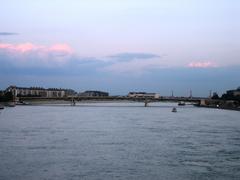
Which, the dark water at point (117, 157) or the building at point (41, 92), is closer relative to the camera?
the dark water at point (117, 157)

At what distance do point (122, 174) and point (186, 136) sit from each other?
9.57m

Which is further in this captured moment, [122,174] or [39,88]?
[39,88]

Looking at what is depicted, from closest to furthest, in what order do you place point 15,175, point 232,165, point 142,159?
point 15,175 → point 232,165 → point 142,159

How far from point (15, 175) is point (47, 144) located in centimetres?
577

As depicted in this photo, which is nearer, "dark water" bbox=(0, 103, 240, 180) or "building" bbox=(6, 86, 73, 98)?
"dark water" bbox=(0, 103, 240, 180)

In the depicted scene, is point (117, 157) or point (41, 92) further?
point (41, 92)

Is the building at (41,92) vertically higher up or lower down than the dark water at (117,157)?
higher up

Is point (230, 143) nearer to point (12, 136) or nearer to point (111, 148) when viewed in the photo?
point (111, 148)

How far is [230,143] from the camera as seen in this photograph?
17.7 metres

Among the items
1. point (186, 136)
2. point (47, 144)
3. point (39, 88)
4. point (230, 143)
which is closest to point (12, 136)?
point (47, 144)

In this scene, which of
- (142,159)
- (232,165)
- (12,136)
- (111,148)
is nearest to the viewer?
(232,165)

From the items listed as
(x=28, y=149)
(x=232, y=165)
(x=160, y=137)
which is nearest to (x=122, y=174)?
(x=232, y=165)

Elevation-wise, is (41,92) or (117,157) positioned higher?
(41,92)

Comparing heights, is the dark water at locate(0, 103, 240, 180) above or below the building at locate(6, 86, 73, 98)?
below
